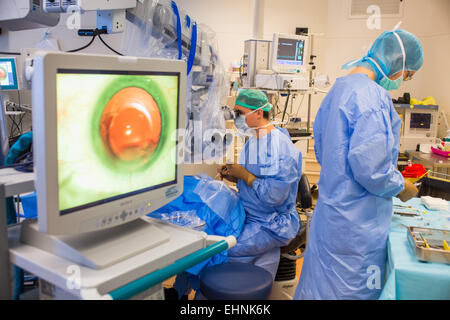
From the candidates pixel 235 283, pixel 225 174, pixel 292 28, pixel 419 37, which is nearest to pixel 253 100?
pixel 225 174

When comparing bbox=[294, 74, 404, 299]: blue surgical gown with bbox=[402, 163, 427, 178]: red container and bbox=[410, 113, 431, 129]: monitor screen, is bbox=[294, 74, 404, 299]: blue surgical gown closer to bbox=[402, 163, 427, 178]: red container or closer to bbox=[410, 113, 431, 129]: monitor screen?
bbox=[402, 163, 427, 178]: red container

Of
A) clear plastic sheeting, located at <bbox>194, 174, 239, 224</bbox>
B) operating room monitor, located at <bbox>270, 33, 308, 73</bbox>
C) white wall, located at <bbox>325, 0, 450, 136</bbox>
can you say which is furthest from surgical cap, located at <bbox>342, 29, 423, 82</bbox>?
white wall, located at <bbox>325, 0, 450, 136</bbox>

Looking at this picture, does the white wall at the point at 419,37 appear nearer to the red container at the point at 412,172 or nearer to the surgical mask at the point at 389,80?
→ the red container at the point at 412,172

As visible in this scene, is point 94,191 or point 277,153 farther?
point 277,153

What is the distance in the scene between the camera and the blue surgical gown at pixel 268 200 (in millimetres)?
2250

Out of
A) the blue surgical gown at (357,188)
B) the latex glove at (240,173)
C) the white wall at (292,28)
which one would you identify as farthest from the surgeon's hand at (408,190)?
the white wall at (292,28)

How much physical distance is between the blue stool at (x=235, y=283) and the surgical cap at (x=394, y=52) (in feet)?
3.82

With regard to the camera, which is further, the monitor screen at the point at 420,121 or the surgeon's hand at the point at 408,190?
the monitor screen at the point at 420,121

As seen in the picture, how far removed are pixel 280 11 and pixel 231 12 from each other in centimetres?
79

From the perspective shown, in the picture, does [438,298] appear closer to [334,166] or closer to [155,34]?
[334,166]

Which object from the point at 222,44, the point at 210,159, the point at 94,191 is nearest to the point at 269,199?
the point at 210,159

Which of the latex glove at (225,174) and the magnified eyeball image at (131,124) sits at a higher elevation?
the magnified eyeball image at (131,124)

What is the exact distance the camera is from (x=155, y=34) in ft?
6.03

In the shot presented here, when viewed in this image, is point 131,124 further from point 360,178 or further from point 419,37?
point 419,37
